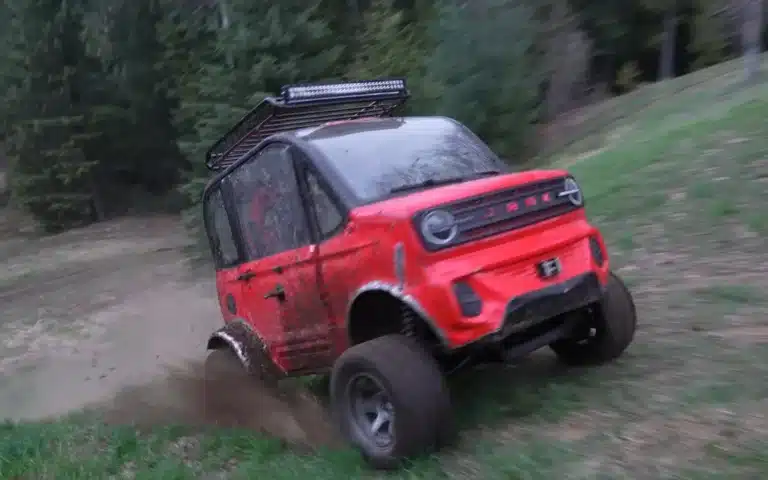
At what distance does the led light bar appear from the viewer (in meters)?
6.50

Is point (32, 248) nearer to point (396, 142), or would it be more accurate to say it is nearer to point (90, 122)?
point (90, 122)

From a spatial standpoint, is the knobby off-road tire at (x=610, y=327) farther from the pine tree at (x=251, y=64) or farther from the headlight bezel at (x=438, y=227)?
the pine tree at (x=251, y=64)

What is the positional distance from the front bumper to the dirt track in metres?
1.52

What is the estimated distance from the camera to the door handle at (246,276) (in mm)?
6808

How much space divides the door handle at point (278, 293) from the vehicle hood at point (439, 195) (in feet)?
4.06

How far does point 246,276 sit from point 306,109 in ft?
4.54

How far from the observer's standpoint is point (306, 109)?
686 cm

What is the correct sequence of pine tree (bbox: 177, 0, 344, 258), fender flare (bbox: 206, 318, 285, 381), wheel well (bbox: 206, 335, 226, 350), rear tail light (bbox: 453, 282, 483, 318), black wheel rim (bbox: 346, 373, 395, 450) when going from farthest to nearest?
1. pine tree (bbox: 177, 0, 344, 258)
2. wheel well (bbox: 206, 335, 226, 350)
3. fender flare (bbox: 206, 318, 285, 381)
4. black wheel rim (bbox: 346, 373, 395, 450)
5. rear tail light (bbox: 453, 282, 483, 318)

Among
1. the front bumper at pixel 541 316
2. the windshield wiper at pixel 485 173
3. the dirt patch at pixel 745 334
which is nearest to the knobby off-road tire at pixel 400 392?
the front bumper at pixel 541 316

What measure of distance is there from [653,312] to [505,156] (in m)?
14.2

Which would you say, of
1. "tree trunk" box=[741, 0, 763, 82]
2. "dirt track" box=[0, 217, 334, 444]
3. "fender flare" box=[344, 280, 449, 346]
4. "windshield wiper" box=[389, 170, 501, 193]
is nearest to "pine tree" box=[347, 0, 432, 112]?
"dirt track" box=[0, 217, 334, 444]

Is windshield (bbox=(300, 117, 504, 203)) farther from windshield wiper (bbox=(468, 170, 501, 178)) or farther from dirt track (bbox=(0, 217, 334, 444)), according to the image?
dirt track (bbox=(0, 217, 334, 444))

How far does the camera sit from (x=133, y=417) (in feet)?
25.2

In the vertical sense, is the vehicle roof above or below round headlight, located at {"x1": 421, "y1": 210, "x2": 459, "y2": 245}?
above
